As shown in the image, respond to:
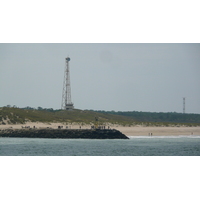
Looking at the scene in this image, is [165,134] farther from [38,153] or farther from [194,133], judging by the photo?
[38,153]

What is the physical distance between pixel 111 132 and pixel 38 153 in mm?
26669

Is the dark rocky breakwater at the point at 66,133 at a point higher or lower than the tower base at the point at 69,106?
lower

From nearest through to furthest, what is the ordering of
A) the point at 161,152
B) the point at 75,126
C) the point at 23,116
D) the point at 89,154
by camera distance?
the point at 89,154 < the point at 161,152 < the point at 75,126 < the point at 23,116

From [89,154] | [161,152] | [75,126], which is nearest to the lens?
[89,154]

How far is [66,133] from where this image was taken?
2844 inches

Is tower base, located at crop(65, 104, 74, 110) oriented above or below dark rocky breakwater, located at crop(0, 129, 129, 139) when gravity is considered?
above

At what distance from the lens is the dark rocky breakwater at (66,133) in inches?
2793

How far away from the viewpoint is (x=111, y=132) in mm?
71500

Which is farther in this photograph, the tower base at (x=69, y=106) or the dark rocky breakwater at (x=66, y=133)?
the tower base at (x=69, y=106)

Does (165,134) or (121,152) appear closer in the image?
(121,152)

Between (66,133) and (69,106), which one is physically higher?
(69,106)

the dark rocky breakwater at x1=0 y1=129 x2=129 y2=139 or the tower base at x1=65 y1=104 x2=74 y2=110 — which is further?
the tower base at x1=65 y1=104 x2=74 y2=110

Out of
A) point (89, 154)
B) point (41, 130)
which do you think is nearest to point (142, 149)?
point (89, 154)

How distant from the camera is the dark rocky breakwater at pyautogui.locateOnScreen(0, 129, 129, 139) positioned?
70.9 metres
